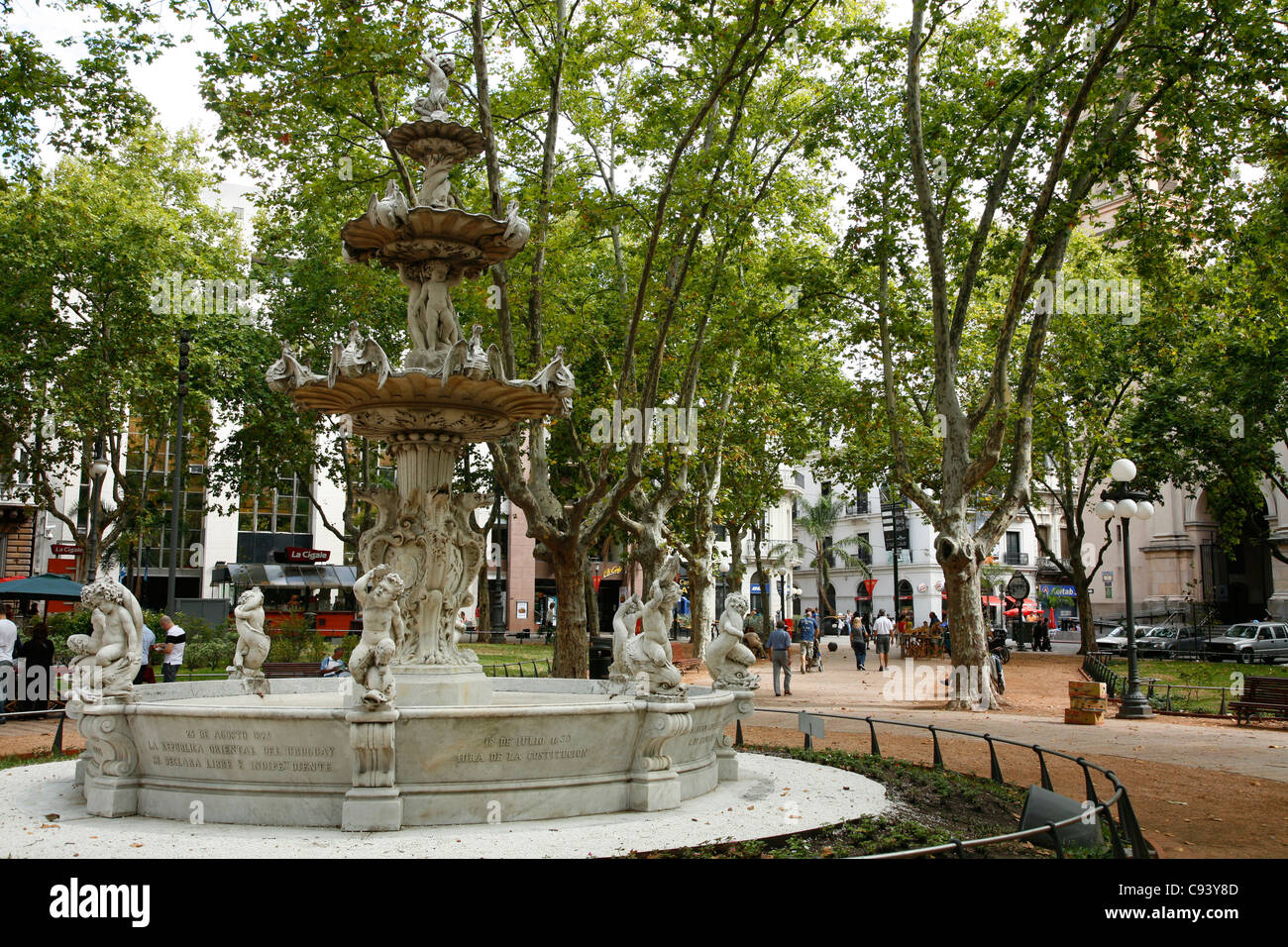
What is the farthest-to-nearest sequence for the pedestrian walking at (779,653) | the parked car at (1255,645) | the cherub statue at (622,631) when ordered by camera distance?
the parked car at (1255,645) < the pedestrian walking at (779,653) < the cherub statue at (622,631)

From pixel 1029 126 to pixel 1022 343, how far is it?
10.6 m

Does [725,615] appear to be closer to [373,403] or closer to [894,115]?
[373,403]

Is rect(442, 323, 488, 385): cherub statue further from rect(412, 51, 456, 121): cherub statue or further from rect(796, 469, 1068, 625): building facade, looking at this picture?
rect(796, 469, 1068, 625): building facade

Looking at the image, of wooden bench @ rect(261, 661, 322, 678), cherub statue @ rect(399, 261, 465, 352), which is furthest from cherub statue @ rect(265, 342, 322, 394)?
wooden bench @ rect(261, 661, 322, 678)

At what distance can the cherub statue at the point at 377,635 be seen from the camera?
24.0ft

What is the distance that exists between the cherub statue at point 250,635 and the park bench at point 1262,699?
54.5ft

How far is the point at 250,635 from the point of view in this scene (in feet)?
36.2

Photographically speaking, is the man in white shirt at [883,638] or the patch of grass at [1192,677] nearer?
the patch of grass at [1192,677]

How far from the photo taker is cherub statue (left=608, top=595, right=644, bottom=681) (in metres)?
10.2

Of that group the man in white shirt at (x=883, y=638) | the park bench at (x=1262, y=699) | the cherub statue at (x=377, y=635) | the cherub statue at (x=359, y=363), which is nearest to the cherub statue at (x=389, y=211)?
the cherub statue at (x=359, y=363)

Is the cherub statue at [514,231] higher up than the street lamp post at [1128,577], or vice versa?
the cherub statue at [514,231]

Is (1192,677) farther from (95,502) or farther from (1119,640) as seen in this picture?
(95,502)

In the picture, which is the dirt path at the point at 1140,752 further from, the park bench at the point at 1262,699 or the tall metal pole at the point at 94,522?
the tall metal pole at the point at 94,522
